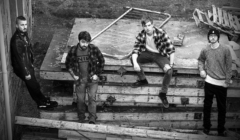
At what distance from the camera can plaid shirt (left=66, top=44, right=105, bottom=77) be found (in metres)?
7.91

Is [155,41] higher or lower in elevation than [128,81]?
higher

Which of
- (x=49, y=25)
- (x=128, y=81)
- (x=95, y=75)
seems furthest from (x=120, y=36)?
(x=49, y=25)

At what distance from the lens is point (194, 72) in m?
8.59

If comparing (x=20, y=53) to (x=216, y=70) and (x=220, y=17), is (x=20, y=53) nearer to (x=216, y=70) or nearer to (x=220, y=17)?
(x=216, y=70)

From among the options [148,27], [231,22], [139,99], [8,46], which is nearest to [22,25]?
[8,46]

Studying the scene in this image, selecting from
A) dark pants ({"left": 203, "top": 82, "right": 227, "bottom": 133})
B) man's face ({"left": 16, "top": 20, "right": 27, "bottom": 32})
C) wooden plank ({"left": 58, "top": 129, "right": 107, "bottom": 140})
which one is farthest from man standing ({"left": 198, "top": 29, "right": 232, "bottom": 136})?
man's face ({"left": 16, "top": 20, "right": 27, "bottom": 32})

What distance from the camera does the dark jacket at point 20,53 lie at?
7.67 m

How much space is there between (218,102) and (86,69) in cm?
235

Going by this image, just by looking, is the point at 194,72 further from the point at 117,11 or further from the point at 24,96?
the point at 117,11

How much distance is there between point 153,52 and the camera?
27.8 ft

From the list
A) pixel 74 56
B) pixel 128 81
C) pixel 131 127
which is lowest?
pixel 131 127

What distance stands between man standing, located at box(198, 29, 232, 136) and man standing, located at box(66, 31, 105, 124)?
1.79 meters

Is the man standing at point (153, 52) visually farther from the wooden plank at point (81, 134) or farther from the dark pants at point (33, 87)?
the dark pants at point (33, 87)

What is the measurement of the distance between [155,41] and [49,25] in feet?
17.1
